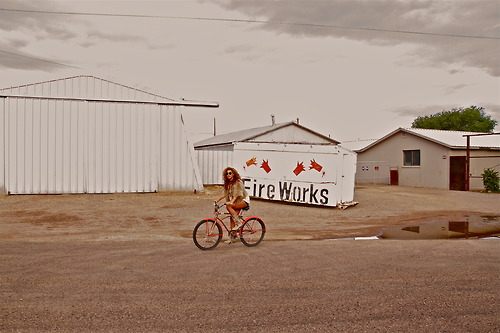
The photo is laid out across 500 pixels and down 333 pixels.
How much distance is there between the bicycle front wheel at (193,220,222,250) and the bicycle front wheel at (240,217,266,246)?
595 mm

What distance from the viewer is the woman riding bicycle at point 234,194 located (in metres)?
9.52

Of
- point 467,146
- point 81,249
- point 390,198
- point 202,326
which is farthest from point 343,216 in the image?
point 467,146

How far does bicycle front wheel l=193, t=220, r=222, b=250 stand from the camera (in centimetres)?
920

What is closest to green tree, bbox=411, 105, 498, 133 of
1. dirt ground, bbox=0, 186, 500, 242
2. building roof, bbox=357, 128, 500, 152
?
building roof, bbox=357, 128, 500, 152

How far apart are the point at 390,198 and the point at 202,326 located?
1858cm

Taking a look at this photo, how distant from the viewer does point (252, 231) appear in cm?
984

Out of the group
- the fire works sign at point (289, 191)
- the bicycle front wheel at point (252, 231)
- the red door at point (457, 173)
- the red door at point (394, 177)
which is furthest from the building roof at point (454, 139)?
the bicycle front wheel at point (252, 231)

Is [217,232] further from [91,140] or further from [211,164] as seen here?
[211,164]

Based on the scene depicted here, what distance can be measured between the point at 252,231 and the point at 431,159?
2606 cm

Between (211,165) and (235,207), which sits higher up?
(211,165)

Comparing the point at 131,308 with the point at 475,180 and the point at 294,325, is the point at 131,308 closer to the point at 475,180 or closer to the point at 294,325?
the point at 294,325

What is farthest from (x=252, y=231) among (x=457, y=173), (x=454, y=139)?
(x=454, y=139)

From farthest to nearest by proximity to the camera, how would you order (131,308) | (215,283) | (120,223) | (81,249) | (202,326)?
(120,223), (81,249), (215,283), (131,308), (202,326)

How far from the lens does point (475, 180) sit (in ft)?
104
